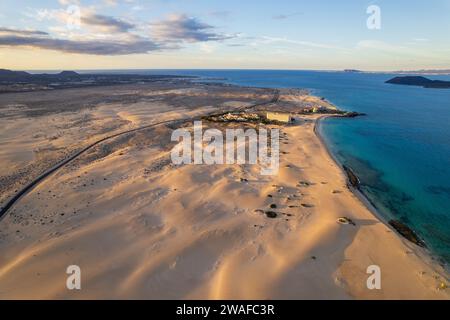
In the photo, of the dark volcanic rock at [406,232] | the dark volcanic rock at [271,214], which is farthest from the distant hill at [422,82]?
the dark volcanic rock at [271,214]

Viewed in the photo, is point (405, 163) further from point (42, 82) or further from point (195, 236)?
point (42, 82)

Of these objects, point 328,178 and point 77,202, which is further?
point 328,178

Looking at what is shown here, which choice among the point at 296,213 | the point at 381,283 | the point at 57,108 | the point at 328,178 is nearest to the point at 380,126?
the point at 328,178

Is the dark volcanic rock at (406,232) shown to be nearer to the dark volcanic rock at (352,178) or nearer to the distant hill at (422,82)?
the dark volcanic rock at (352,178)

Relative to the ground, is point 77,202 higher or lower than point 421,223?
higher
